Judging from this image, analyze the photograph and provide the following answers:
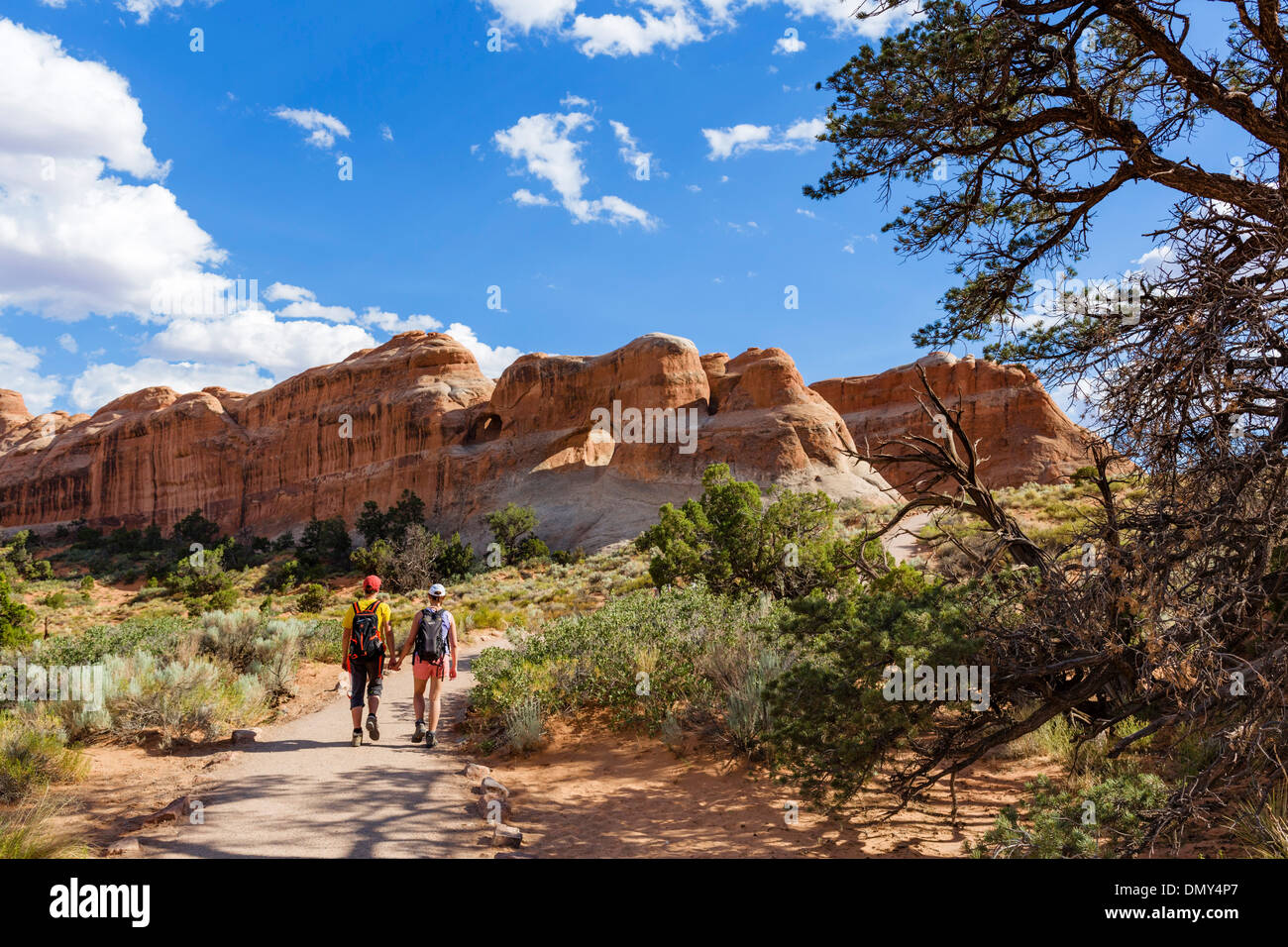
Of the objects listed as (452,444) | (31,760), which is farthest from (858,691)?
(452,444)

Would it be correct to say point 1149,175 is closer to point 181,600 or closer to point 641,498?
point 641,498

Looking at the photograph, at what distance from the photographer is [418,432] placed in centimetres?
5481

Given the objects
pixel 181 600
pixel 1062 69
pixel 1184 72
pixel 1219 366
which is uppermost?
pixel 1062 69

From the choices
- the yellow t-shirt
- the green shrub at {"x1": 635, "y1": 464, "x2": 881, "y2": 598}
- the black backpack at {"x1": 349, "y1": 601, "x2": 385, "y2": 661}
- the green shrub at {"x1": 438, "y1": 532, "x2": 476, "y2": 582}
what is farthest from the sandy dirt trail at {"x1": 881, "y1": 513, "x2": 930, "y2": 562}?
the green shrub at {"x1": 438, "y1": 532, "x2": 476, "y2": 582}

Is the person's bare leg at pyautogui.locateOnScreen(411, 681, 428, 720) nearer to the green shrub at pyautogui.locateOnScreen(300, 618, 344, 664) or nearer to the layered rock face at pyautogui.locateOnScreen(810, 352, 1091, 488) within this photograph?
the green shrub at pyautogui.locateOnScreen(300, 618, 344, 664)

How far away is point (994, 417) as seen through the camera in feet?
188

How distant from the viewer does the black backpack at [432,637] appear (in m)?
8.20

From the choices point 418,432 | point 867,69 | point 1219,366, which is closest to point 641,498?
point 418,432

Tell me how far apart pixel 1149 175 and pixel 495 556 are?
106 ft

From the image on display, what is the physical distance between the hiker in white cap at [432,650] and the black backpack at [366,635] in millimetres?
289

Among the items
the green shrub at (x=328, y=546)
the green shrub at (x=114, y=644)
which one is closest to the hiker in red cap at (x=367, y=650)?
the green shrub at (x=114, y=644)
